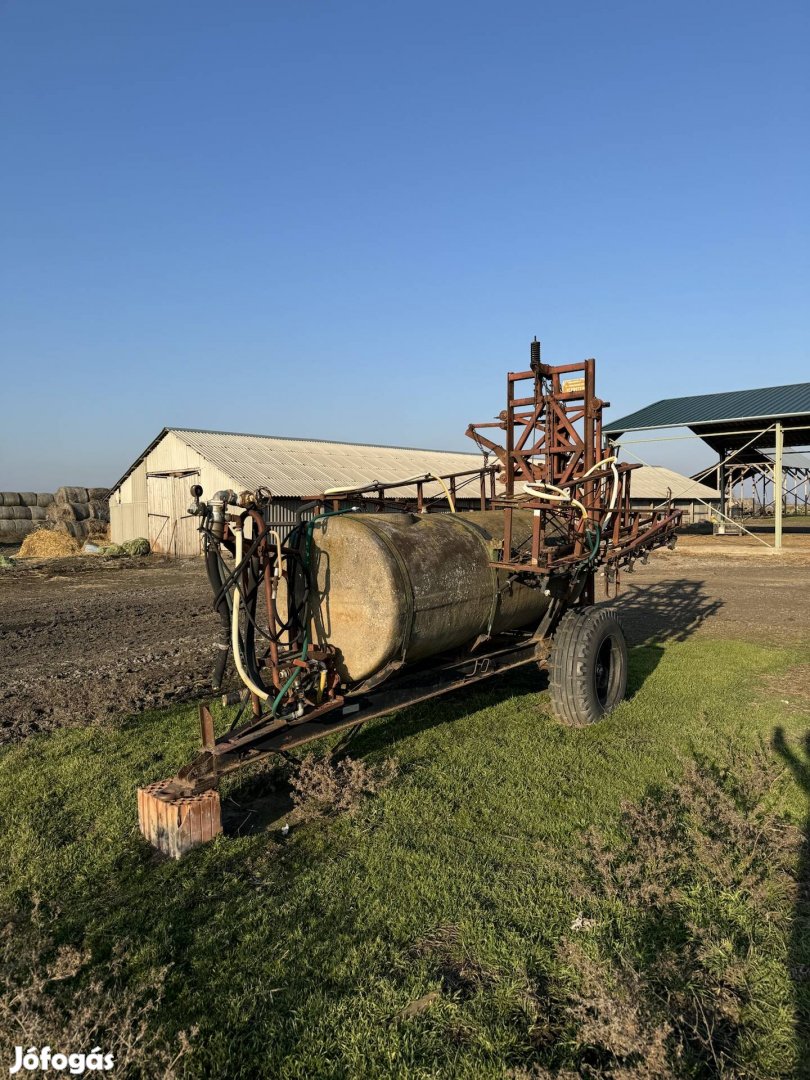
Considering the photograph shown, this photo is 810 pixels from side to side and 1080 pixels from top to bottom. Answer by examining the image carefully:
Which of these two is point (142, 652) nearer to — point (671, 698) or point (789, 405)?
point (671, 698)

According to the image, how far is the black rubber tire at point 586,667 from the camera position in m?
6.88

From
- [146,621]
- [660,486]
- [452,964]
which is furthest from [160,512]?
[660,486]

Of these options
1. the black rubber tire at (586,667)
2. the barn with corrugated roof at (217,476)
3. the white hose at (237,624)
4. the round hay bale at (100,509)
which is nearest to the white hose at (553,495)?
the black rubber tire at (586,667)

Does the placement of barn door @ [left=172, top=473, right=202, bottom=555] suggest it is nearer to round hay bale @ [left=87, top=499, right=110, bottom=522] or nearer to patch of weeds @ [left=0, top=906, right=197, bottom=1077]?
round hay bale @ [left=87, top=499, right=110, bottom=522]

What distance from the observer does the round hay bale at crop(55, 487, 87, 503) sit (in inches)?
1463

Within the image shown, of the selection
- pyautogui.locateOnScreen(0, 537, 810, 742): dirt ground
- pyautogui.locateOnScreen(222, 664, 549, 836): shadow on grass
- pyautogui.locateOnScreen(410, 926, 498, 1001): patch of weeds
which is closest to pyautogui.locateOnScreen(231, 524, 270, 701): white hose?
pyautogui.locateOnScreen(222, 664, 549, 836): shadow on grass

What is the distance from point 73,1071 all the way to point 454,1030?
161 centimetres

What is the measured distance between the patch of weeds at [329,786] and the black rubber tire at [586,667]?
224 centimetres

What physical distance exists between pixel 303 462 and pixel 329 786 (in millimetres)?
28873

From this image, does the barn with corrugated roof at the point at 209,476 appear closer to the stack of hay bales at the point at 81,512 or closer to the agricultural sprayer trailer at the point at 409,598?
the stack of hay bales at the point at 81,512

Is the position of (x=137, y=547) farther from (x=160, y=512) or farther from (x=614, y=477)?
(x=614, y=477)

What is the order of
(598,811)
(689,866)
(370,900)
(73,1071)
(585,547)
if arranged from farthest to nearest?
(585,547) < (598,811) < (689,866) < (370,900) < (73,1071)

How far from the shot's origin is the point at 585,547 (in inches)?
292

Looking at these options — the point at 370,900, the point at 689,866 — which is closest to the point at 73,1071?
the point at 370,900
